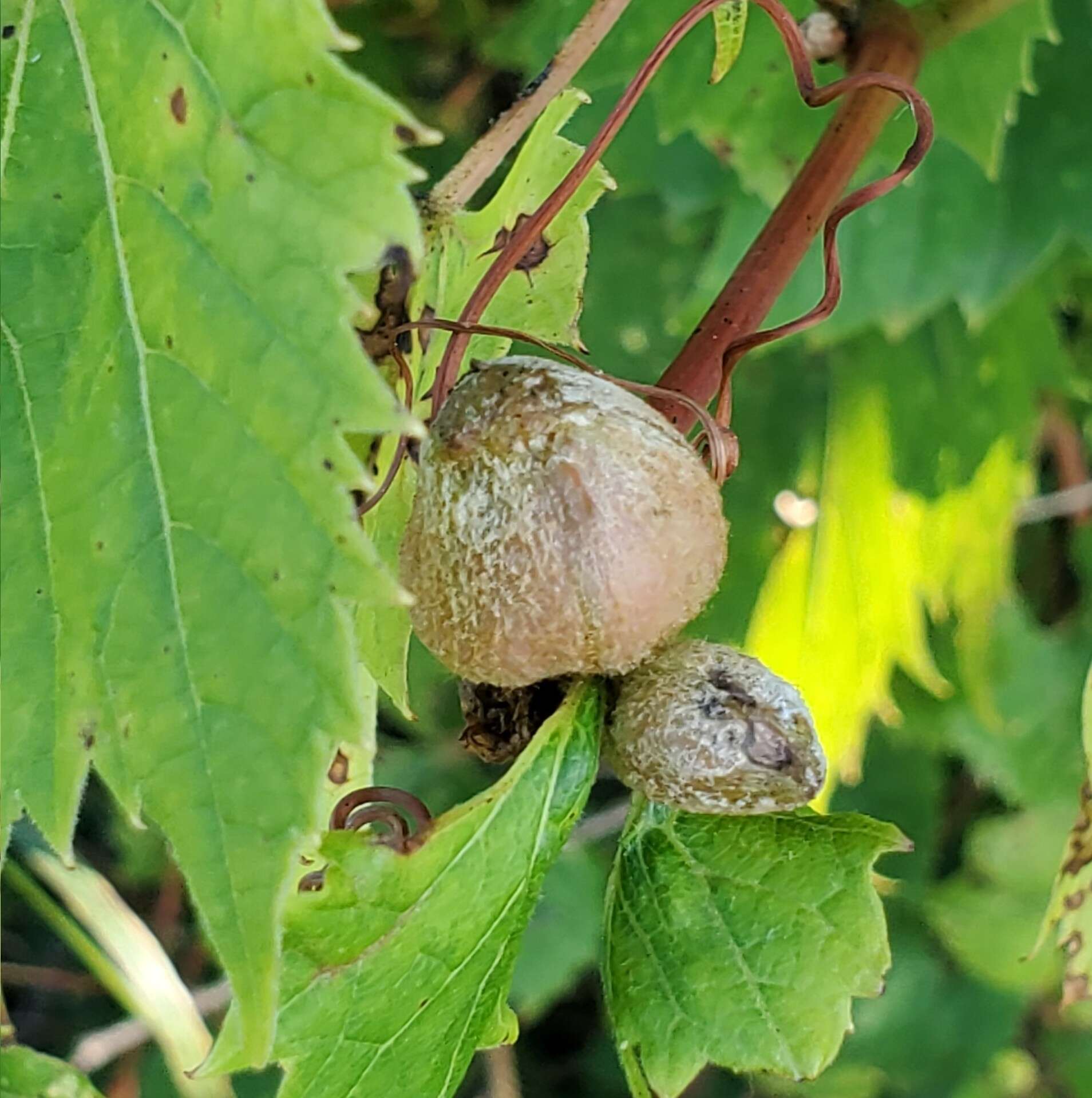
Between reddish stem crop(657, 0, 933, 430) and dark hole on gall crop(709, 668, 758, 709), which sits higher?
reddish stem crop(657, 0, 933, 430)

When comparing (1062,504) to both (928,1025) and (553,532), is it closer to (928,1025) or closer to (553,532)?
(928,1025)

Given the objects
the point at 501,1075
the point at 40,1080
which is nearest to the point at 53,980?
the point at 501,1075

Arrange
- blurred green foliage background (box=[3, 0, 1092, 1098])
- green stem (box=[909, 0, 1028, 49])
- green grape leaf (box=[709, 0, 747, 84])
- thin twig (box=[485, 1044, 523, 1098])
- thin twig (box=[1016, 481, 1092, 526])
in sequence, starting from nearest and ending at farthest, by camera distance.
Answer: green grape leaf (box=[709, 0, 747, 84])
green stem (box=[909, 0, 1028, 49])
blurred green foliage background (box=[3, 0, 1092, 1098])
thin twig (box=[485, 1044, 523, 1098])
thin twig (box=[1016, 481, 1092, 526])

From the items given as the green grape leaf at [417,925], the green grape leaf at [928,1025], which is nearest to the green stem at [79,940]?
the green grape leaf at [417,925]

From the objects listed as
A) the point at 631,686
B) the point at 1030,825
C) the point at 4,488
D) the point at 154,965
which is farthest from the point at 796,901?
the point at 1030,825

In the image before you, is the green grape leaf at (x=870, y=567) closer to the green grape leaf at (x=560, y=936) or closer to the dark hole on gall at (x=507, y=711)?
the green grape leaf at (x=560, y=936)

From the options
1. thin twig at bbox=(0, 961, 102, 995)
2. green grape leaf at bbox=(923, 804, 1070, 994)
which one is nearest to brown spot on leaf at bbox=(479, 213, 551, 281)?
thin twig at bbox=(0, 961, 102, 995)

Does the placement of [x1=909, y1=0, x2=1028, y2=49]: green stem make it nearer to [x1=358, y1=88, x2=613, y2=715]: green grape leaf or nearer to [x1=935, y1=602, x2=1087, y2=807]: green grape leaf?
[x1=358, y1=88, x2=613, y2=715]: green grape leaf

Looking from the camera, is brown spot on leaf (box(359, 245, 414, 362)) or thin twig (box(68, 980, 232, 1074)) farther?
thin twig (box(68, 980, 232, 1074))
